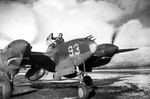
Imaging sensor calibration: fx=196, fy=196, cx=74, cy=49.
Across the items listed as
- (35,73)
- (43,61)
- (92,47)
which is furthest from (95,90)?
(35,73)

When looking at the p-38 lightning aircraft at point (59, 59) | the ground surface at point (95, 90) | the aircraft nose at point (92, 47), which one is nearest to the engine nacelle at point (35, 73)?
the p-38 lightning aircraft at point (59, 59)

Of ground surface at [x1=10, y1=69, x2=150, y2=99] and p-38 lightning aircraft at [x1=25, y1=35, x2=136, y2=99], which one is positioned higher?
p-38 lightning aircraft at [x1=25, y1=35, x2=136, y2=99]

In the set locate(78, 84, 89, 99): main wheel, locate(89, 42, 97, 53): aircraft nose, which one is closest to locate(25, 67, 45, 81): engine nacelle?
locate(78, 84, 89, 99): main wheel

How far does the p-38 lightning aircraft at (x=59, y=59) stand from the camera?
33.6ft

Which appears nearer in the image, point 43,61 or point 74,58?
point 74,58

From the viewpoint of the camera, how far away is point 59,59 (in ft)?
39.6

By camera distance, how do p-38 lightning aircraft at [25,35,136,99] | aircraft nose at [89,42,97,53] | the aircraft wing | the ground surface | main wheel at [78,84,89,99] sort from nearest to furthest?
main wheel at [78,84,89,99] → aircraft nose at [89,42,97,53] → p-38 lightning aircraft at [25,35,136,99] → the ground surface → the aircraft wing

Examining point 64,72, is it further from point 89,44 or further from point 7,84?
point 7,84

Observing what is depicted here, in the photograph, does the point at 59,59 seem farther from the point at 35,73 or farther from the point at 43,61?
the point at 35,73

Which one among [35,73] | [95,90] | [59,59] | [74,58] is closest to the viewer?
[74,58]

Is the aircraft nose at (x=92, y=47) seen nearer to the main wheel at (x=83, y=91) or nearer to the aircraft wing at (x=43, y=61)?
the main wheel at (x=83, y=91)

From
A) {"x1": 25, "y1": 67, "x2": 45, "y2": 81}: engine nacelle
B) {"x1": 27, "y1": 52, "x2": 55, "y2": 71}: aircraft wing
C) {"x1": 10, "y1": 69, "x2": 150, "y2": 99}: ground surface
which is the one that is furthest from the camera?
{"x1": 25, "y1": 67, "x2": 45, "y2": 81}: engine nacelle

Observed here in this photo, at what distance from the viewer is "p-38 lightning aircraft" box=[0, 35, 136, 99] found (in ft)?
33.6

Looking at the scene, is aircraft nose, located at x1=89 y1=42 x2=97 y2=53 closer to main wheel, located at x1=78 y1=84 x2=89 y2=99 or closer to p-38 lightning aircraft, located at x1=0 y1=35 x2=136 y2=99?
p-38 lightning aircraft, located at x1=0 y1=35 x2=136 y2=99
